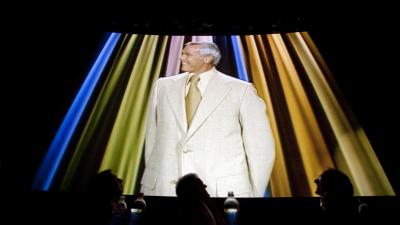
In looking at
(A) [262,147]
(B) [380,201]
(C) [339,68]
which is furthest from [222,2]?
(B) [380,201]

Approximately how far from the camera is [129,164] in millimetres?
2855

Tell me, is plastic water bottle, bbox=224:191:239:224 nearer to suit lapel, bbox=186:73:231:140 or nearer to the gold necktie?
suit lapel, bbox=186:73:231:140

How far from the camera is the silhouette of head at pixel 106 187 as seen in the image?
1473 millimetres

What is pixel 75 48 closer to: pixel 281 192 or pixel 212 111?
pixel 212 111

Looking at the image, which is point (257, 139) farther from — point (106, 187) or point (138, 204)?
point (106, 187)

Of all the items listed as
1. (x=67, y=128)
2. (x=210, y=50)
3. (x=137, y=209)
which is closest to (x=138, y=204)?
(x=137, y=209)

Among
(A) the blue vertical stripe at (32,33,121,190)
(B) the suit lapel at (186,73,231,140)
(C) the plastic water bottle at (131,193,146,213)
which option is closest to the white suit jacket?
(B) the suit lapel at (186,73,231,140)

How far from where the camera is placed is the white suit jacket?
110 inches

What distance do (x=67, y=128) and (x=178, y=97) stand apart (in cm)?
103

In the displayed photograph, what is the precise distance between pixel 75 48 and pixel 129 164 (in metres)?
1.39

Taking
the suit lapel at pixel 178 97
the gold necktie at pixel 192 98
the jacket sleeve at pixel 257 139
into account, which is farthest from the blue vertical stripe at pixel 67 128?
the jacket sleeve at pixel 257 139

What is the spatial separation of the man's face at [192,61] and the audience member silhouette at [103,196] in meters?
1.82

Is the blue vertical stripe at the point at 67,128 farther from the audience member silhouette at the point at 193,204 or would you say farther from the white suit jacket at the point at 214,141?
the audience member silhouette at the point at 193,204

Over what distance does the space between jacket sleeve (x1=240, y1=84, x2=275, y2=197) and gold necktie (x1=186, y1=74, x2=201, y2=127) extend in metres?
0.41
